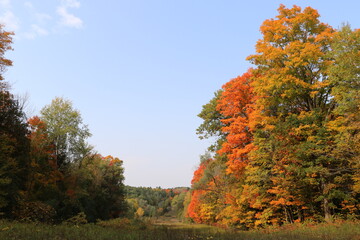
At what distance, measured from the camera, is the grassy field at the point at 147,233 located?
10.7 m

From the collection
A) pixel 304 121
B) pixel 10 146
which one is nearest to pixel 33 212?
pixel 10 146

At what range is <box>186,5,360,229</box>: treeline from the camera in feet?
64.1

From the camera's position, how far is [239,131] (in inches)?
1078

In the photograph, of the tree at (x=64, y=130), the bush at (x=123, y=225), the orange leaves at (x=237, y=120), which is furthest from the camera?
the tree at (x=64, y=130)

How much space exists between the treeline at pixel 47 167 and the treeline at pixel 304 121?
1573 centimetres

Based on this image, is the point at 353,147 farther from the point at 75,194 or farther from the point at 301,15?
the point at 75,194

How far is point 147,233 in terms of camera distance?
12.9m

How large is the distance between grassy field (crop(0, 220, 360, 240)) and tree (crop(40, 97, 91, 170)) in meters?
19.0

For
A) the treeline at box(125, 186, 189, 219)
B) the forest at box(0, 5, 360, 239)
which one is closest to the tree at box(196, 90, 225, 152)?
the forest at box(0, 5, 360, 239)

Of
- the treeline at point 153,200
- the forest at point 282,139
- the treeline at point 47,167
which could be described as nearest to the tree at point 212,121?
the forest at point 282,139

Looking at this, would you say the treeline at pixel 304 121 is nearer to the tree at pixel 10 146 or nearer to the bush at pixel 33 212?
the bush at pixel 33 212

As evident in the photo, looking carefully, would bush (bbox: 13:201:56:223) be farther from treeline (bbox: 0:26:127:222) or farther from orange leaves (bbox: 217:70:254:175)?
orange leaves (bbox: 217:70:254:175)

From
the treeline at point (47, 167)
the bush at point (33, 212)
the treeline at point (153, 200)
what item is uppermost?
the treeline at point (47, 167)

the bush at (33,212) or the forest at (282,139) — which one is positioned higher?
the forest at (282,139)
